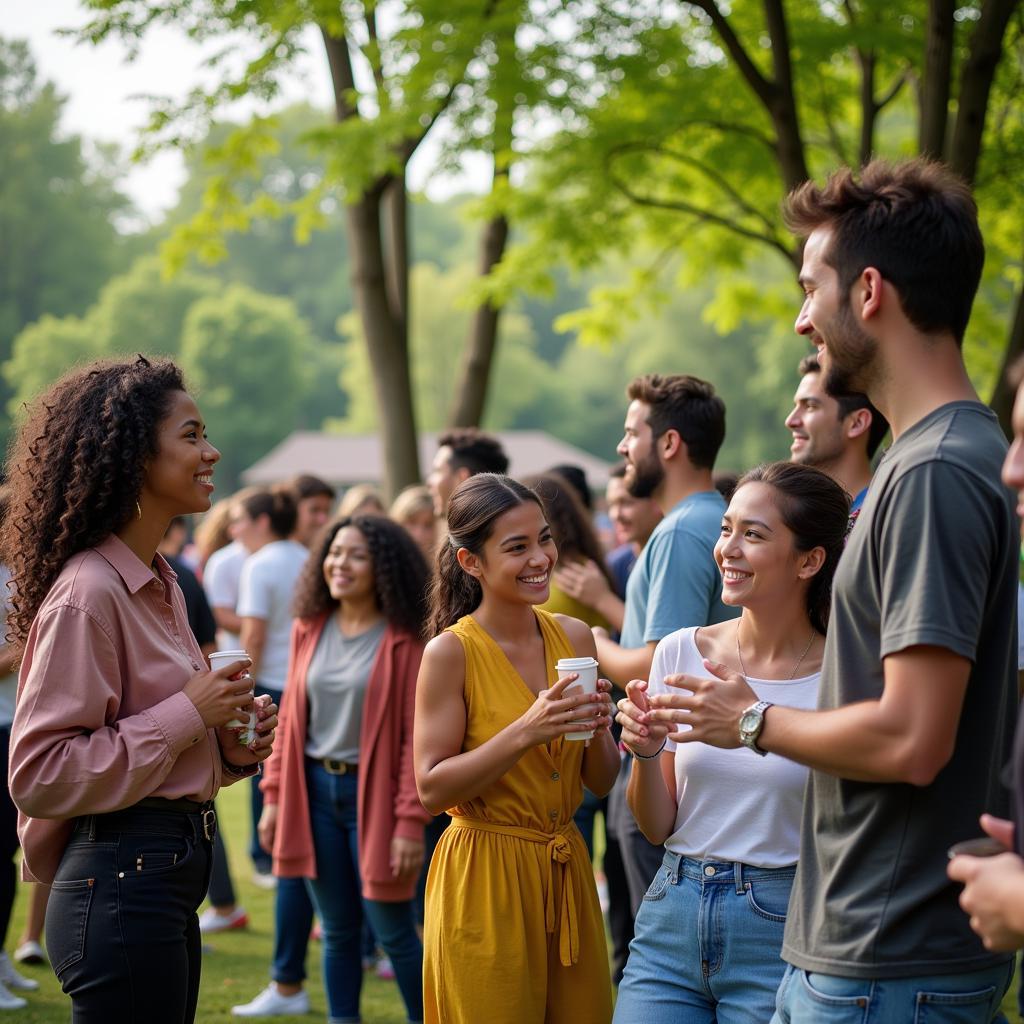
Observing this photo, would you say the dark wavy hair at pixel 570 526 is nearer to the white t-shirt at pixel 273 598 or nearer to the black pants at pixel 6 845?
the white t-shirt at pixel 273 598

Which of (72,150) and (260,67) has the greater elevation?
(72,150)

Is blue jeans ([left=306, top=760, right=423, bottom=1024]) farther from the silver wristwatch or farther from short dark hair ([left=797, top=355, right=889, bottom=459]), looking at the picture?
the silver wristwatch

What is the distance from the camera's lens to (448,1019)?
3680 mm

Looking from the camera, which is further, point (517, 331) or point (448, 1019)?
point (517, 331)

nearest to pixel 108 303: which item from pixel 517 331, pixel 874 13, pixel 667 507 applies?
pixel 517 331

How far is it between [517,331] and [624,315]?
6483 centimetres

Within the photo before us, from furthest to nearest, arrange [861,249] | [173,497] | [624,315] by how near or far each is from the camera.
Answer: [624,315], [173,497], [861,249]

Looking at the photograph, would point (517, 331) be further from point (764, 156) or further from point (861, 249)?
point (861, 249)

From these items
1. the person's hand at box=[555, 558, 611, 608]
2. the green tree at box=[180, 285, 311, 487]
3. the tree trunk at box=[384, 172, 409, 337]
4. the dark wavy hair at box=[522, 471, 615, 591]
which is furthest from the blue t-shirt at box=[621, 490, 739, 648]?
the green tree at box=[180, 285, 311, 487]

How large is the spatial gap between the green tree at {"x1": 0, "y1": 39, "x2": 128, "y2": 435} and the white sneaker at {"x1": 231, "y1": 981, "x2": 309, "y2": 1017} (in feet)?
231

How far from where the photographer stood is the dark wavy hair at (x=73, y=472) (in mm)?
3465

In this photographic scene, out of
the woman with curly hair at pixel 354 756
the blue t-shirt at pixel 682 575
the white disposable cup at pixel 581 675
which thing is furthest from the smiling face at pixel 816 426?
the woman with curly hair at pixel 354 756

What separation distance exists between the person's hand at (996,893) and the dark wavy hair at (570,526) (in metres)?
4.15

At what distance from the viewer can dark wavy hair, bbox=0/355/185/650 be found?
3465mm
